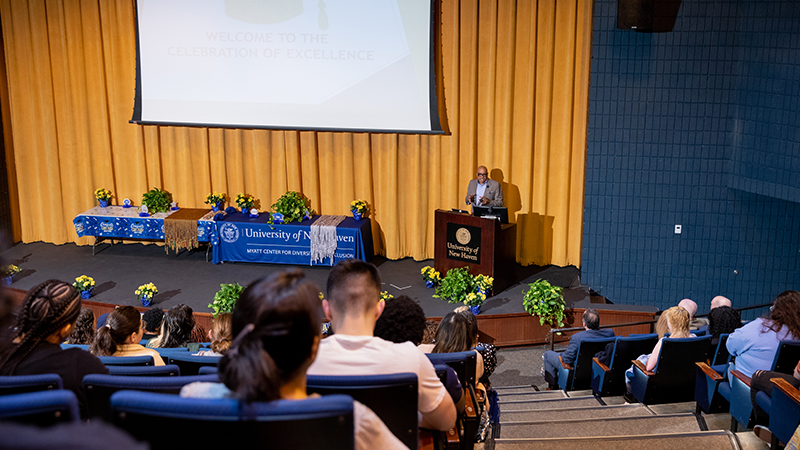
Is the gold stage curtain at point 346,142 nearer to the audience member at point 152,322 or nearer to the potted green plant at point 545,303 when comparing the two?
the potted green plant at point 545,303

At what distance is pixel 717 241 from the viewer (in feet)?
25.0

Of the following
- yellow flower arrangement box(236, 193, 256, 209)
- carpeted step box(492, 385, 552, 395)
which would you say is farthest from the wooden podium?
yellow flower arrangement box(236, 193, 256, 209)

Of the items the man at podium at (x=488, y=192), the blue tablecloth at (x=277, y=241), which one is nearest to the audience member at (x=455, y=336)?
the man at podium at (x=488, y=192)

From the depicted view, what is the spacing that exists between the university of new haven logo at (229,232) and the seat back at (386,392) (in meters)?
7.02

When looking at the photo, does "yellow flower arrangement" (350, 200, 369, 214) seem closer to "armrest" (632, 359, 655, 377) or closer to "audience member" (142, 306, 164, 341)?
"audience member" (142, 306, 164, 341)

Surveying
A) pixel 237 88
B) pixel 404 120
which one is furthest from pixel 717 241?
pixel 237 88

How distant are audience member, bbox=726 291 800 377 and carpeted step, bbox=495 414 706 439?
1.45ft

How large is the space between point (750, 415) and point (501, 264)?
3.86 meters

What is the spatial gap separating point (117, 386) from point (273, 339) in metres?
0.50

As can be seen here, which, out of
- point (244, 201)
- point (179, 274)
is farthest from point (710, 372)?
point (244, 201)

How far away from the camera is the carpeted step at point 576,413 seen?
4.08m

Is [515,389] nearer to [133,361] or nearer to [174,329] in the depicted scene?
[174,329]

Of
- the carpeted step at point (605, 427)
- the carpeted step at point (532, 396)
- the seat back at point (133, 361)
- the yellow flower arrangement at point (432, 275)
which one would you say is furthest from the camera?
the yellow flower arrangement at point (432, 275)

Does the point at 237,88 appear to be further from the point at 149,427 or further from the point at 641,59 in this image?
the point at 149,427
